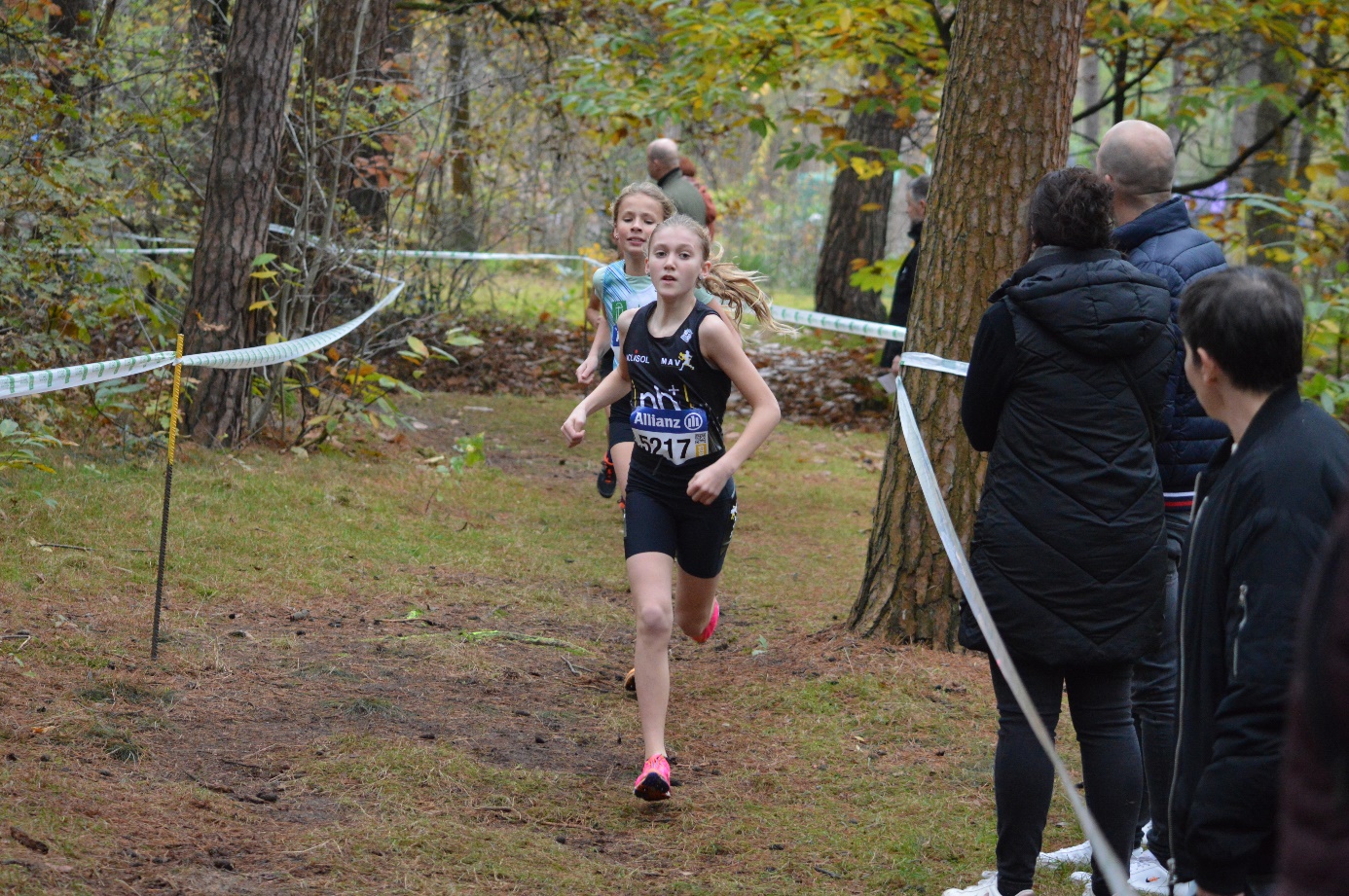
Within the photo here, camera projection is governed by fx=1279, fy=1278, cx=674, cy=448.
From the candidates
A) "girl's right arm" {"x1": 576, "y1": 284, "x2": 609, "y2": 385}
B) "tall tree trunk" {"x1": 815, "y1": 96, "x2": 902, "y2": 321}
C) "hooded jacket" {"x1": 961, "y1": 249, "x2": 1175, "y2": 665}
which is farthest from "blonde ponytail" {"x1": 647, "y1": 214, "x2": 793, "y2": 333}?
"tall tree trunk" {"x1": 815, "y1": 96, "x2": 902, "y2": 321}

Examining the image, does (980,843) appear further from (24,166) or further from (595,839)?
(24,166)

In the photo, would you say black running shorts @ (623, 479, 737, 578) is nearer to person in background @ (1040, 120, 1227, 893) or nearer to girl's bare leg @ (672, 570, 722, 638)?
girl's bare leg @ (672, 570, 722, 638)

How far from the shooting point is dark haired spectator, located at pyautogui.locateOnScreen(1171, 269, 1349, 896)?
2102 mm

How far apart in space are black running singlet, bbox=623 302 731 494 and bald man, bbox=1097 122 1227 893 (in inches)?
55.7

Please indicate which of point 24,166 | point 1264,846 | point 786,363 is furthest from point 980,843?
point 786,363

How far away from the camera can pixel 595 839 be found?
3.92m

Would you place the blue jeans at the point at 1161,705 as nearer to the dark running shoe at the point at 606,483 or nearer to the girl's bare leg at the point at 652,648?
the girl's bare leg at the point at 652,648

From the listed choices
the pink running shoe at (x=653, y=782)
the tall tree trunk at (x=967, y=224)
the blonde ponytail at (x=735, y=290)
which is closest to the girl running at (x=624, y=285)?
the blonde ponytail at (x=735, y=290)

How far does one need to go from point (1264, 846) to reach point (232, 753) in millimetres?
3227

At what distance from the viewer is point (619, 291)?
21.0ft

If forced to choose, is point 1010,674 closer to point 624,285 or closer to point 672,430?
point 672,430

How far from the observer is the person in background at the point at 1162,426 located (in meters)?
3.76

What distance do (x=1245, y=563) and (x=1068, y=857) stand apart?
2.00 meters

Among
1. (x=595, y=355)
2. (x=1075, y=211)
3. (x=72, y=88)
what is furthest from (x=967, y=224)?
(x=72, y=88)
